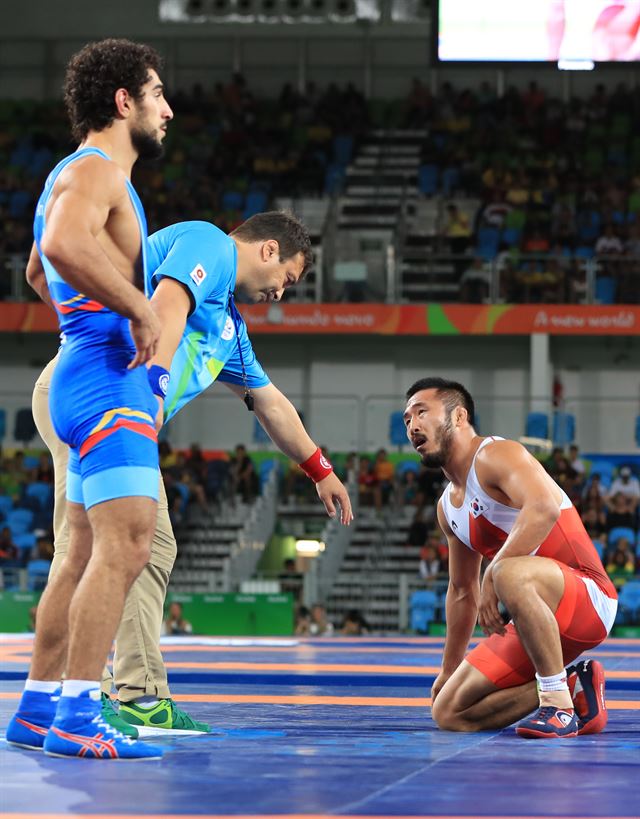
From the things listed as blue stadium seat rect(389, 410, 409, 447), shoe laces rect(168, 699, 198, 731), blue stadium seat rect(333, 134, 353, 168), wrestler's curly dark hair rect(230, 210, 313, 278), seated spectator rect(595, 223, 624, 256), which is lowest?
blue stadium seat rect(389, 410, 409, 447)

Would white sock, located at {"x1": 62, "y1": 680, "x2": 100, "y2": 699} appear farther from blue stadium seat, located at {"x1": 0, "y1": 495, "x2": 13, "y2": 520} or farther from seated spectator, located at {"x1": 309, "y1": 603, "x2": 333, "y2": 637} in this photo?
blue stadium seat, located at {"x1": 0, "y1": 495, "x2": 13, "y2": 520}

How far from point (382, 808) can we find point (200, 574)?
1389 cm

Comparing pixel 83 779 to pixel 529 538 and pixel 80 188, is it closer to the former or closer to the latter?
pixel 80 188

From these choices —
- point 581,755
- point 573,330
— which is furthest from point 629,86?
point 581,755

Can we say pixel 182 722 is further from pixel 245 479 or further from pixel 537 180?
pixel 537 180

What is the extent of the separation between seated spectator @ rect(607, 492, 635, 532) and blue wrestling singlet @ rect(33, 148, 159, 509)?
13.7 meters

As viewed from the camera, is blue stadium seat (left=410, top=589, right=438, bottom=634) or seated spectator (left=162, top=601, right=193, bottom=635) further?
blue stadium seat (left=410, top=589, right=438, bottom=634)

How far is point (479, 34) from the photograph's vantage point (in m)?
13.2

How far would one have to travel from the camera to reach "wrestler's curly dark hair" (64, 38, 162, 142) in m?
3.60

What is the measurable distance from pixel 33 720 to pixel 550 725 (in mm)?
1582

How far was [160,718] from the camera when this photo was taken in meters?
4.16

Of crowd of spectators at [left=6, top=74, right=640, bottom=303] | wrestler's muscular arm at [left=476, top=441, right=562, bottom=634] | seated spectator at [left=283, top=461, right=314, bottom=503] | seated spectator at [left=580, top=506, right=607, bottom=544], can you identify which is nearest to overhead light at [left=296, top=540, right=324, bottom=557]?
seated spectator at [left=283, top=461, right=314, bottom=503]

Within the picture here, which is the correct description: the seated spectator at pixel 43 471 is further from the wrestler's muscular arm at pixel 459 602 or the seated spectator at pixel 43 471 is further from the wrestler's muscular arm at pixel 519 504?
the wrestler's muscular arm at pixel 519 504

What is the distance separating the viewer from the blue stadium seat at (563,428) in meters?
18.8
